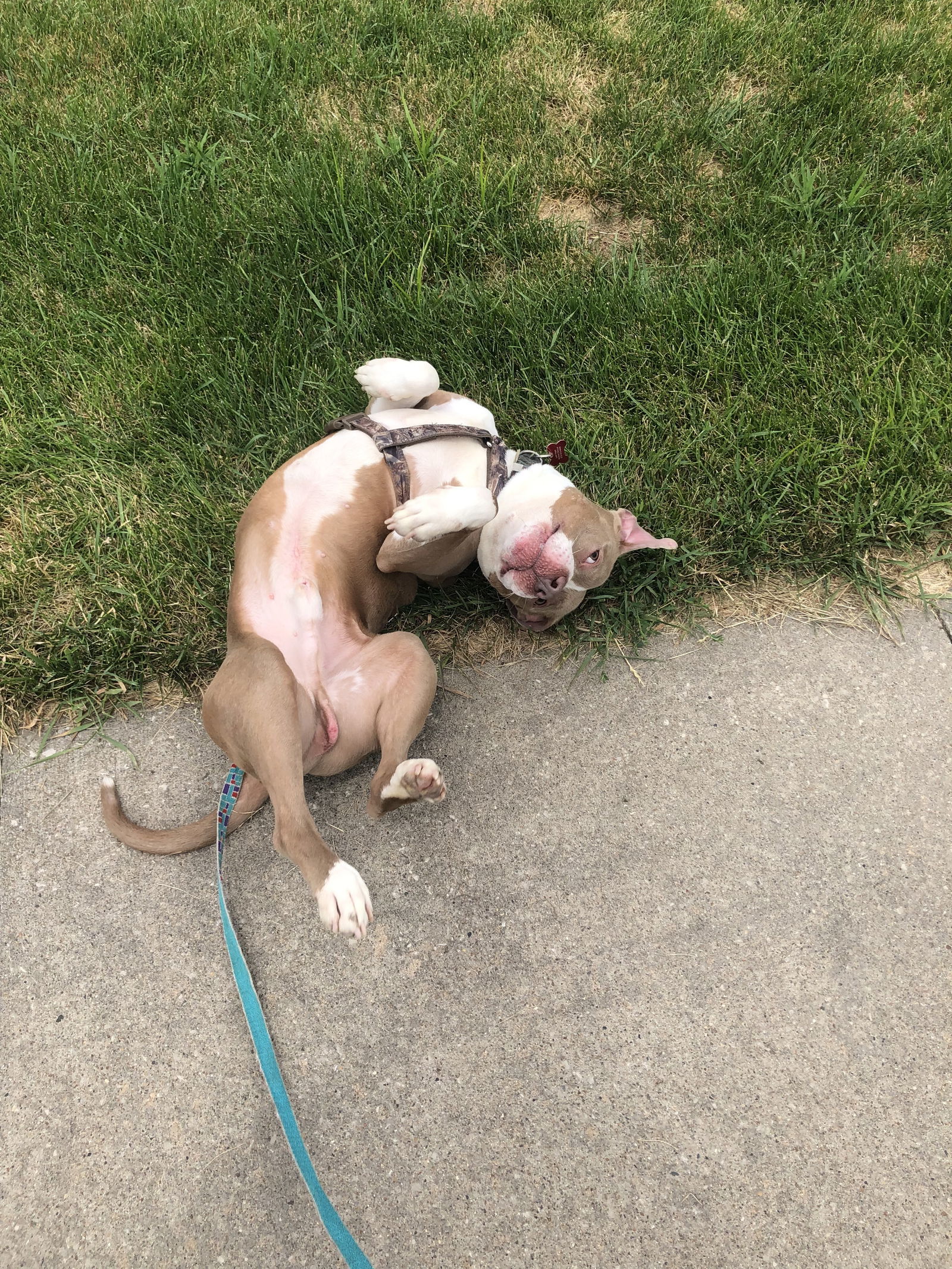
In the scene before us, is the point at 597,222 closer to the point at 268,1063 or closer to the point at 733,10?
the point at 733,10

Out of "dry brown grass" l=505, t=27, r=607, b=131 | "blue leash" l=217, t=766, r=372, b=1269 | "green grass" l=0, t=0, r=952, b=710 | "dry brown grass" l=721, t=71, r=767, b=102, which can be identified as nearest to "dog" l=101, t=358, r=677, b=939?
"blue leash" l=217, t=766, r=372, b=1269

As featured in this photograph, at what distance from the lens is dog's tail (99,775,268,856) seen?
257cm

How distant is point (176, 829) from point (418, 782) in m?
0.77

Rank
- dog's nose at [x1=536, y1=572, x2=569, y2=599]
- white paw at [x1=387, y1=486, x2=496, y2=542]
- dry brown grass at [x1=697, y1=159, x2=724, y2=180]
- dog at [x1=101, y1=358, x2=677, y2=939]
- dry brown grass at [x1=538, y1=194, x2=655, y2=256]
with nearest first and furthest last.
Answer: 1. dog at [x1=101, y1=358, x2=677, y2=939]
2. white paw at [x1=387, y1=486, x2=496, y2=542]
3. dog's nose at [x1=536, y1=572, x2=569, y2=599]
4. dry brown grass at [x1=538, y1=194, x2=655, y2=256]
5. dry brown grass at [x1=697, y1=159, x2=724, y2=180]

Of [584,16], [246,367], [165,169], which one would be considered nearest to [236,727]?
[246,367]

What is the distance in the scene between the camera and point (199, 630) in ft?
9.80

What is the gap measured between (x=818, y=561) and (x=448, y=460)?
1.47m

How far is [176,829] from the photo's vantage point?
258 centimetres

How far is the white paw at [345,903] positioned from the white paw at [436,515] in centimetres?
102

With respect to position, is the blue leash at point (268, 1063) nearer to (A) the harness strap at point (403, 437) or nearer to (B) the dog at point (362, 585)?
(B) the dog at point (362, 585)

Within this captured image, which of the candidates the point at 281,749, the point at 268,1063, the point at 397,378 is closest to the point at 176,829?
the point at 281,749

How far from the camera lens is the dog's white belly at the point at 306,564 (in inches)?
106

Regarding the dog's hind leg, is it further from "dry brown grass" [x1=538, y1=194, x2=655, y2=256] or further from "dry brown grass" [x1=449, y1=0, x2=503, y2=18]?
"dry brown grass" [x1=449, y1=0, x2=503, y2=18]

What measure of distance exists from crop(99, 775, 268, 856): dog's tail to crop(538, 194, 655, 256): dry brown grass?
9.40 feet
